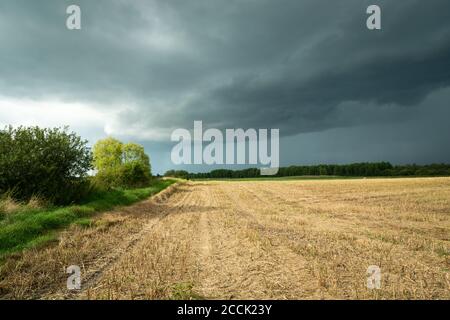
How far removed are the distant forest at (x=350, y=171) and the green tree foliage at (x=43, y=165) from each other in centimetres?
11590

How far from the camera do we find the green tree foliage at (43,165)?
16.1 meters

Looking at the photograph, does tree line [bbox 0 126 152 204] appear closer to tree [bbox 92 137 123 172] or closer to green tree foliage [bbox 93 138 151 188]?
green tree foliage [bbox 93 138 151 188]

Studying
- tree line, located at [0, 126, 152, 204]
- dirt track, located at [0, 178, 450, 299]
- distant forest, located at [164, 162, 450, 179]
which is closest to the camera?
dirt track, located at [0, 178, 450, 299]

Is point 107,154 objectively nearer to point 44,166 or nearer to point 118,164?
point 118,164

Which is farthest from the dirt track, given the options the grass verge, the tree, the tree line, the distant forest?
the distant forest

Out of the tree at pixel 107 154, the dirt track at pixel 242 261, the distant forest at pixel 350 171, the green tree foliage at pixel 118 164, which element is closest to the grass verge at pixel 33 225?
the dirt track at pixel 242 261

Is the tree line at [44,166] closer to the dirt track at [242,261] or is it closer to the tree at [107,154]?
the dirt track at [242,261]

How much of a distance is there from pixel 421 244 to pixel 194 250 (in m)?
7.32

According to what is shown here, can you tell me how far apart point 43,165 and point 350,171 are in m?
139

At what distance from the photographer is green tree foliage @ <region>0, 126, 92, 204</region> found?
16.1 metres

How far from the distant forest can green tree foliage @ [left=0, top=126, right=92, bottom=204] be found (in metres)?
116
